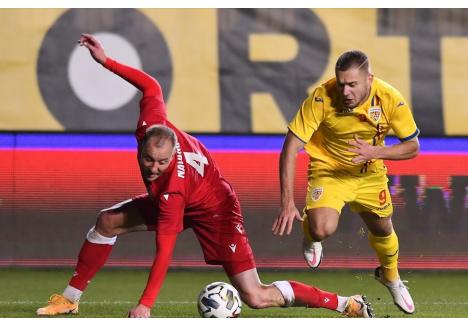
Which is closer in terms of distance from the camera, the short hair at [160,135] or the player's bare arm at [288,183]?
the short hair at [160,135]

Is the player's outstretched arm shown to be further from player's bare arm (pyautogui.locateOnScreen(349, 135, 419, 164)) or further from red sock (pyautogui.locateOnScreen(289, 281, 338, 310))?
red sock (pyautogui.locateOnScreen(289, 281, 338, 310))

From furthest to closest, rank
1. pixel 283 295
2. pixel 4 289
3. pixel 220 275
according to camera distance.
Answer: pixel 220 275 → pixel 4 289 → pixel 283 295

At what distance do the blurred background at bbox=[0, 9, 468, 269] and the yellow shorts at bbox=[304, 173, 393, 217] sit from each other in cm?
302

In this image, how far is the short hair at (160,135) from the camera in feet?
22.8

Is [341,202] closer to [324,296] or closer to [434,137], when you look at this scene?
[324,296]

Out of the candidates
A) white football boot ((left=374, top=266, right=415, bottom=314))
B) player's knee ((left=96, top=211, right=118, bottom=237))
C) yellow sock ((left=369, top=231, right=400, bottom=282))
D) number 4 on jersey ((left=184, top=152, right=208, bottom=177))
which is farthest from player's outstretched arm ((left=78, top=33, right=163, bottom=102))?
white football boot ((left=374, top=266, right=415, bottom=314))

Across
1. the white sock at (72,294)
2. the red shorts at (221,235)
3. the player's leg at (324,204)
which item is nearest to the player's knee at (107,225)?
the red shorts at (221,235)

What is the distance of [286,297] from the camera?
752 cm

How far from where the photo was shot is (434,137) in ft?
38.1

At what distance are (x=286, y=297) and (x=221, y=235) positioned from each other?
57 centimetres

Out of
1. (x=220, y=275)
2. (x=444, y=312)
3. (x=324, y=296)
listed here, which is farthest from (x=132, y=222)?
(x=220, y=275)

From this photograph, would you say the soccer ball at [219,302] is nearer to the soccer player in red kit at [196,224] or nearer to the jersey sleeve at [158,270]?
the soccer player in red kit at [196,224]

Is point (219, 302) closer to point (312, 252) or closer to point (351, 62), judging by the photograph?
point (312, 252)
